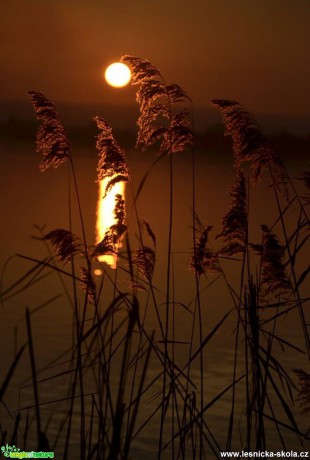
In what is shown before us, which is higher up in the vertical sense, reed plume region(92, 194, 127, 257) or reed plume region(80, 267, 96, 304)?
reed plume region(92, 194, 127, 257)

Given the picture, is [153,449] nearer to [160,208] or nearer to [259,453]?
[259,453]

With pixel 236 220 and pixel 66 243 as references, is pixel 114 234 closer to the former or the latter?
pixel 66 243

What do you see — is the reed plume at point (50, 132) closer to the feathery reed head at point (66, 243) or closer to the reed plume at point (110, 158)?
the reed plume at point (110, 158)

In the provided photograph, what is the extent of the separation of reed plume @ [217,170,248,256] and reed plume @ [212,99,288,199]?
4.3 inches

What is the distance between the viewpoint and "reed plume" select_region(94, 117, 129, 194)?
13.7 feet

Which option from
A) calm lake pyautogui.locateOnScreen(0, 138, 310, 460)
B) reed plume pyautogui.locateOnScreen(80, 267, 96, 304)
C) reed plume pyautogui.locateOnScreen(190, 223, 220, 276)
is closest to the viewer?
reed plume pyautogui.locateOnScreen(80, 267, 96, 304)

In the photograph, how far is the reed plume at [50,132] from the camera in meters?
4.25

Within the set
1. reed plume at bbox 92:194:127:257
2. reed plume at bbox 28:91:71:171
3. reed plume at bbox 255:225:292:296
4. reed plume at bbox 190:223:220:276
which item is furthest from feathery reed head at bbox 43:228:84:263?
reed plume at bbox 255:225:292:296

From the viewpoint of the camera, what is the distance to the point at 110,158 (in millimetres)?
4211

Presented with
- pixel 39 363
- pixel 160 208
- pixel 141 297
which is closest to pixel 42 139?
pixel 39 363

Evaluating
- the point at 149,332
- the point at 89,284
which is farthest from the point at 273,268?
the point at 149,332

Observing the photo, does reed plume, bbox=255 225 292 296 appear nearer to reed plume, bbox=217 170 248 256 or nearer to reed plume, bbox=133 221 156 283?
reed plume, bbox=217 170 248 256

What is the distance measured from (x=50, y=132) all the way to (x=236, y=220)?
1.08 m

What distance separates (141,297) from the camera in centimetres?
1850
